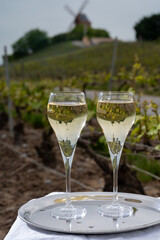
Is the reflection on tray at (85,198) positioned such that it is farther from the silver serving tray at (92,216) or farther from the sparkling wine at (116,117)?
the sparkling wine at (116,117)

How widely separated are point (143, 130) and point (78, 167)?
7.50 feet

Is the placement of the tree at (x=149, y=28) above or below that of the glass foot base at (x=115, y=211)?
above

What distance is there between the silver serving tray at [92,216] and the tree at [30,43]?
67574mm

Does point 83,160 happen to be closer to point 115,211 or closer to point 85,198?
point 85,198

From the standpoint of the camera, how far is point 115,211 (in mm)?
1426

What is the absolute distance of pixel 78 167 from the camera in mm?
4961

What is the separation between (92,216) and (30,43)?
2880 inches

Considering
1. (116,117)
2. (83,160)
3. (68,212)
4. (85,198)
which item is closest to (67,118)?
(116,117)

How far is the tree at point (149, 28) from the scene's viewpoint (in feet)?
153

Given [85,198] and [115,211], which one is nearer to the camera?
[115,211]

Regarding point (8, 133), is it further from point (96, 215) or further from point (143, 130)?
point (96, 215)

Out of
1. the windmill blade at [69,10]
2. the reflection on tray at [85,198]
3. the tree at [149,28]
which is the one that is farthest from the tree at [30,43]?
the reflection on tray at [85,198]

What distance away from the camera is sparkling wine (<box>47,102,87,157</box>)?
1339mm

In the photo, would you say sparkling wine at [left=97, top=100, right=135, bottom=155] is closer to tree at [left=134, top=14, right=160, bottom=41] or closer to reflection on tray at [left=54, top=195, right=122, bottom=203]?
reflection on tray at [left=54, top=195, right=122, bottom=203]
